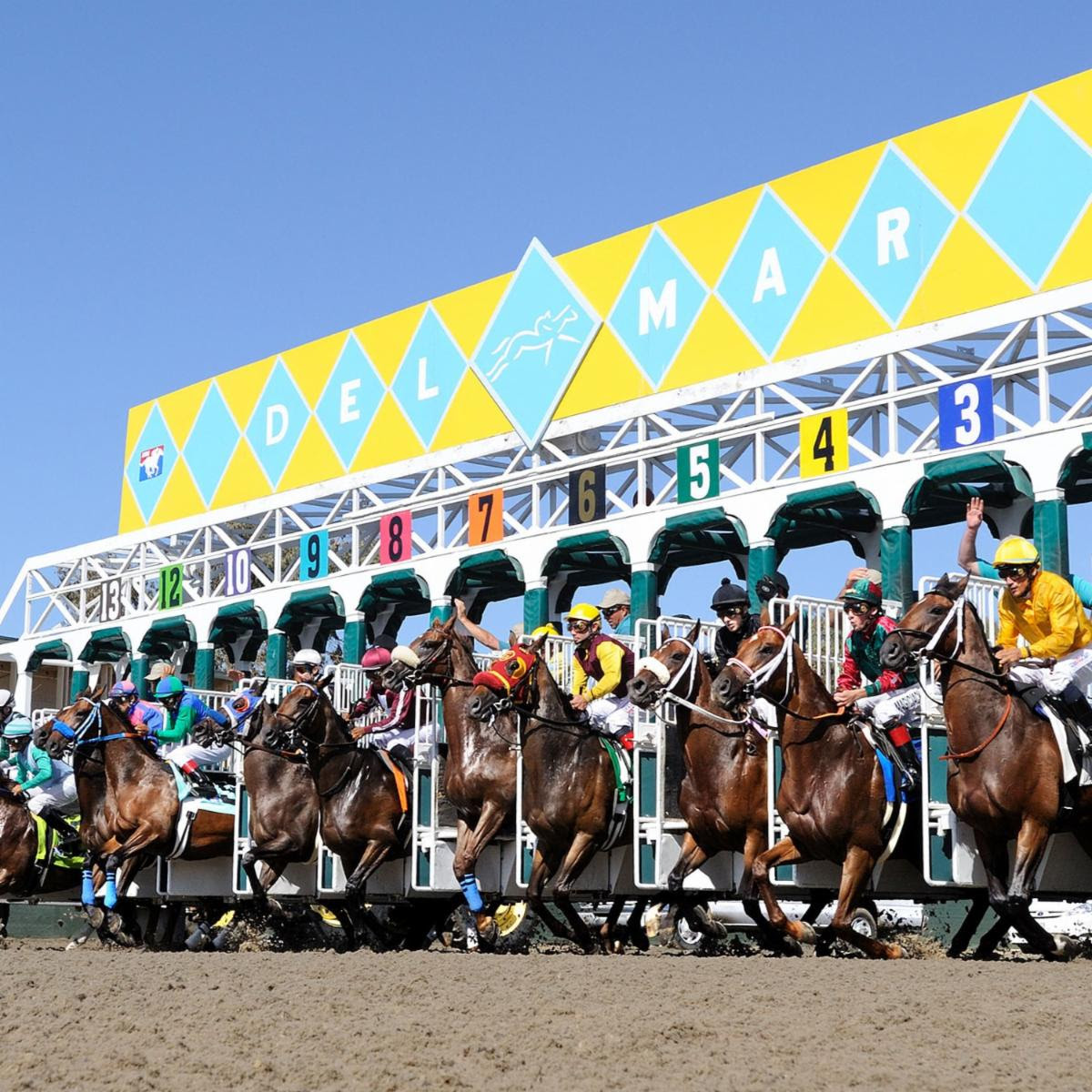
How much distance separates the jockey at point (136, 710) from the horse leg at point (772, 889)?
636 cm

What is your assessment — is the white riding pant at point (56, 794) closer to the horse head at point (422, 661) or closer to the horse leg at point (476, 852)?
the horse head at point (422, 661)

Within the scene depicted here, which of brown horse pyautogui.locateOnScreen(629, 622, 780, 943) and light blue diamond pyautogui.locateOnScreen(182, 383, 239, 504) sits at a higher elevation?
light blue diamond pyautogui.locateOnScreen(182, 383, 239, 504)

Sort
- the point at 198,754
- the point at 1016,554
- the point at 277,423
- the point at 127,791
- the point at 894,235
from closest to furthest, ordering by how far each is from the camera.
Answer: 1. the point at 1016,554
2. the point at 127,791
3. the point at 198,754
4. the point at 894,235
5. the point at 277,423

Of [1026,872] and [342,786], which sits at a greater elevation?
[342,786]

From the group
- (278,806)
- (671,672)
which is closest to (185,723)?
(278,806)

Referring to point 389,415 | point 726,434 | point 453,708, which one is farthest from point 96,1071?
point 389,415

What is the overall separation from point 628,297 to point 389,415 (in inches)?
169

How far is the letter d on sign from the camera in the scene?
26.0 m

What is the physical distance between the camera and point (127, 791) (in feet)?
48.2

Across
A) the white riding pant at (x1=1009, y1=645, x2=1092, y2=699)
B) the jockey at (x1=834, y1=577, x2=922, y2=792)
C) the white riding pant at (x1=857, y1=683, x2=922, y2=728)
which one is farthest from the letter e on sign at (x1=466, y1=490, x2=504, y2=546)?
the white riding pant at (x1=1009, y1=645, x2=1092, y2=699)

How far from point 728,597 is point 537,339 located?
432 inches

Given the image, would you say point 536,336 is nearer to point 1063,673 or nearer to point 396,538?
point 396,538

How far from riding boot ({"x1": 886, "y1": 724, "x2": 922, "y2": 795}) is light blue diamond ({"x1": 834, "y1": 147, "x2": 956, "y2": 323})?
812 cm

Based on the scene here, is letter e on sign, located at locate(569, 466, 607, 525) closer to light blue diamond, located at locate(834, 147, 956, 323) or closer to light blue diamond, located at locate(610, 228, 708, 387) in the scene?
light blue diamond, located at locate(610, 228, 708, 387)
